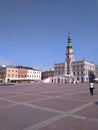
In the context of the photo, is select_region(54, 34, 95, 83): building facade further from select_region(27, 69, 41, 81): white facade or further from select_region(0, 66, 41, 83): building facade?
select_region(0, 66, 41, 83): building facade

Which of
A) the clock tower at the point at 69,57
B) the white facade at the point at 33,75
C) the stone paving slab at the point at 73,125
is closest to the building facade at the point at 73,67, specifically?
the clock tower at the point at 69,57

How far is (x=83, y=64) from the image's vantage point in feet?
352

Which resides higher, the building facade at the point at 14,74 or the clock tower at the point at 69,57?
the clock tower at the point at 69,57

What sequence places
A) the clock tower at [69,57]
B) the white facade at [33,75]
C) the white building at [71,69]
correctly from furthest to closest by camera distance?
the white facade at [33,75], the clock tower at [69,57], the white building at [71,69]

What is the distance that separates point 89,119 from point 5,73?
10014 cm

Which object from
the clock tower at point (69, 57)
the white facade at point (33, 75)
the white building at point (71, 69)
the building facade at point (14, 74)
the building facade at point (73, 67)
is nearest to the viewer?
the building facade at point (14, 74)

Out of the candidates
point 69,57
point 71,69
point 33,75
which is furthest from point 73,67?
point 33,75

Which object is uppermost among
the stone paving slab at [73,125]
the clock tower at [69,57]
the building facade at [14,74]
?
the clock tower at [69,57]

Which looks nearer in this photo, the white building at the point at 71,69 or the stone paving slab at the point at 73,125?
the stone paving slab at the point at 73,125

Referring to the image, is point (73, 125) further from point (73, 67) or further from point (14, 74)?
point (73, 67)

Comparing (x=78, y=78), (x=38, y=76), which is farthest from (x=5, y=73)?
(x=78, y=78)

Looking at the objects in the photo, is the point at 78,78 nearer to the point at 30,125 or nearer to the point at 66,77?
the point at 66,77

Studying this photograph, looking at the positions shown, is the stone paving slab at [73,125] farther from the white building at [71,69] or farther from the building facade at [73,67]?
the building facade at [73,67]

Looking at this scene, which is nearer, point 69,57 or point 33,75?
point 69,57
